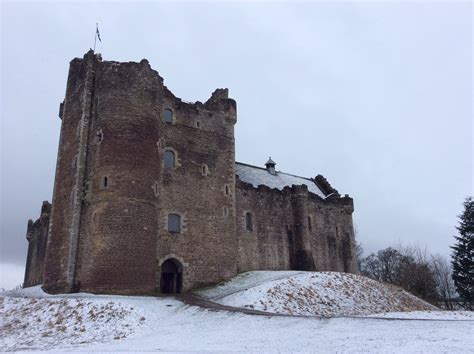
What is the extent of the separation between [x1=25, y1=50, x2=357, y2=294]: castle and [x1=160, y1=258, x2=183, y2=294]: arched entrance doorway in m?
0.07

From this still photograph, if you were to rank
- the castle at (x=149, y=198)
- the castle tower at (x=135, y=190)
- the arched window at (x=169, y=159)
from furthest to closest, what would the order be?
1. the arched window at (x=169, y=159)
2. the castle at (x=149, y=198)
3. the castle tower at (x=135, y=190)

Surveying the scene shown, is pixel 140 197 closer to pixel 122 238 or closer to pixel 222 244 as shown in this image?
pixel 122 238

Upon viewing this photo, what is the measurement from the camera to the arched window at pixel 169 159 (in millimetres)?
31525

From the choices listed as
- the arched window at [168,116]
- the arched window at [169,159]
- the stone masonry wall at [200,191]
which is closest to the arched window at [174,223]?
the stone masonry wall at [200,191]

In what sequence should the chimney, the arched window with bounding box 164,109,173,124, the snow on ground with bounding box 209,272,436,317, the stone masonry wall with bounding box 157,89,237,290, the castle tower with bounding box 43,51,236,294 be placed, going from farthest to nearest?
the chimney → the arched window with bounding box 164,109,173,124 → the stone masonry wall with bounding box 157,89,237,290 → the castle tower with bounding box 43,51,236,294 → the snow on ground with bounding box 209,272,436,317

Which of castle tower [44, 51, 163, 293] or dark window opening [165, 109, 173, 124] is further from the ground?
dark window opening [165, 109, 173, 124]

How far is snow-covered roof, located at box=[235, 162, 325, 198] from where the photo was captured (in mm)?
41094

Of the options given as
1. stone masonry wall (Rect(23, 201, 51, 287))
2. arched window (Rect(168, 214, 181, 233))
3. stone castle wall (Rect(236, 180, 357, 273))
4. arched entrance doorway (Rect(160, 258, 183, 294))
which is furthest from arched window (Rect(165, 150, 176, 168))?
stone masonry wall (Rect(23, 201, 51, 287))

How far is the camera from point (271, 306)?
2300 cm

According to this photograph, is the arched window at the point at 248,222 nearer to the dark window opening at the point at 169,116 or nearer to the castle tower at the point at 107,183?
the castle tower at the point at 107,183

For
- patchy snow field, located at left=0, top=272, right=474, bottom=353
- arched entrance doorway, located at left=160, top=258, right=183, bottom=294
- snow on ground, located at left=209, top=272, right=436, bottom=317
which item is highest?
arched entrance doorway, located at left=160, top=258, right=183, bottom=294

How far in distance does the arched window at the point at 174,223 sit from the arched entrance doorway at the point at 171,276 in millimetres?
2011

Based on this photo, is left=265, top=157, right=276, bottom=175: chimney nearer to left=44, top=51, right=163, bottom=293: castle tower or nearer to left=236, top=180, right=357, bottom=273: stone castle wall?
left=236, top=180, right=357, bottom=273: stone castle wall

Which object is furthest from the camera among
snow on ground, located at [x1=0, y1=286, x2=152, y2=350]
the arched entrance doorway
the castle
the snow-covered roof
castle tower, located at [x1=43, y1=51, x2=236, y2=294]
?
the snow-covered roof
